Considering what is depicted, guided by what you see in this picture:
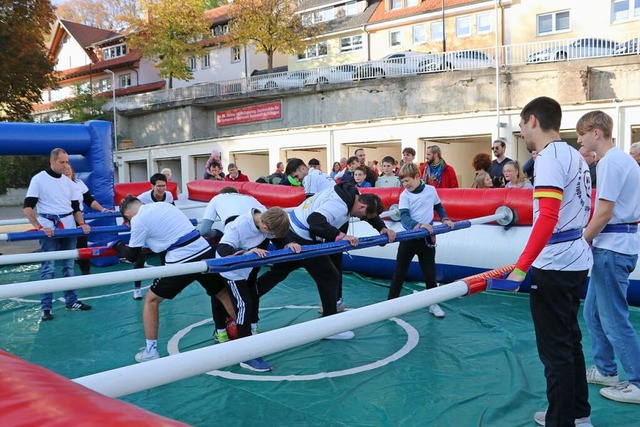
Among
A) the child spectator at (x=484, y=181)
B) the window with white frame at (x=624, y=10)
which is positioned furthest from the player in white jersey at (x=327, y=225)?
the window with white frame at (x=624, y=10)

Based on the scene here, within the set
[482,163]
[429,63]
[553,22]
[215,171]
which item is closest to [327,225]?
[482,163]

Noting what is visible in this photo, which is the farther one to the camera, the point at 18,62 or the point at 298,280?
the point at 18,62

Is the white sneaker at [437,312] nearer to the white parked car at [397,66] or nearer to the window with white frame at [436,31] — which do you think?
the white parked car at [397,66]

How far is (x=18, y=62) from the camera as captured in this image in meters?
23.4

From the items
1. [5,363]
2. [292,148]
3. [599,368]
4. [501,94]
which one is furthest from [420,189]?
[292,148]

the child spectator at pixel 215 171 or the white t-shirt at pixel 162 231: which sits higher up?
the child spectator at pixel 215 171

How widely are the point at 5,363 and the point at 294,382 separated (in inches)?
127

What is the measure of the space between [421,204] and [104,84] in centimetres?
4974

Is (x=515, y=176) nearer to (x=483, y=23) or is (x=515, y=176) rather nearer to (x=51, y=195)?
(x=51, y=195)

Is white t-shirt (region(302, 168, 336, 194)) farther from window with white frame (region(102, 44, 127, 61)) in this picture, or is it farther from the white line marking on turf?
window with white frame (region(102, 44, 127, 61))

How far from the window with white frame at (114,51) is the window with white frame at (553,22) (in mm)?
35429

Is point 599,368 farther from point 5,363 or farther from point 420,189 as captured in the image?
point 5,363

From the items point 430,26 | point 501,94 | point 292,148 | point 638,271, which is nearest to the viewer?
point 638,271

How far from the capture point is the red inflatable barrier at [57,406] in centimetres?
105
